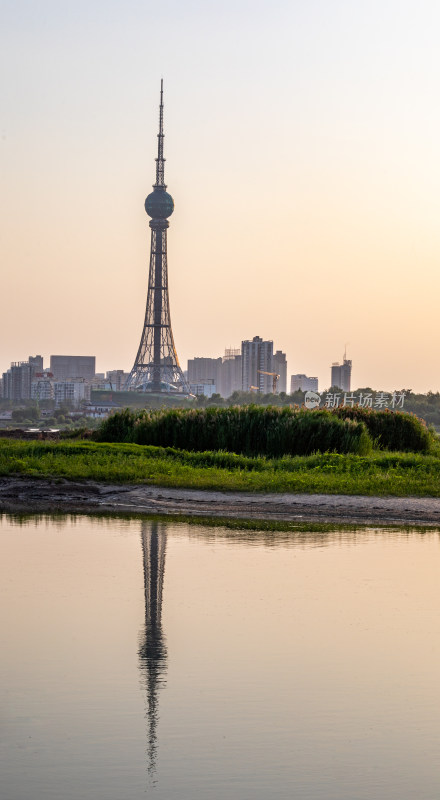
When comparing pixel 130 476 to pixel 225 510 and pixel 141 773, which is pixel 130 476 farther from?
pixel 141 773

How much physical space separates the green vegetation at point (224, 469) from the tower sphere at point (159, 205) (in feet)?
503

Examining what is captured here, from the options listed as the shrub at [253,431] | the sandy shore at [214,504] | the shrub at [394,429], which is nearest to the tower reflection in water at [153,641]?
the sandy shore at [214,504]

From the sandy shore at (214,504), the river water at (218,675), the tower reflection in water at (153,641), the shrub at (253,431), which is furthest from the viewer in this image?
the shrub at (253,431)

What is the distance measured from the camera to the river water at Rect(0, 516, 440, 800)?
18.7 ft

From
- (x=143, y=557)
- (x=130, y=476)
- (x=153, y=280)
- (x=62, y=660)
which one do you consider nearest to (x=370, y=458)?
(x=130, y=476)

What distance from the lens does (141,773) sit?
568 cm

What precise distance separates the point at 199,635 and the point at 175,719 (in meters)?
2.14

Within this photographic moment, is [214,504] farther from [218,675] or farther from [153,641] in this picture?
[218,675]

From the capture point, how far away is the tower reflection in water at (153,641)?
21.4 ft

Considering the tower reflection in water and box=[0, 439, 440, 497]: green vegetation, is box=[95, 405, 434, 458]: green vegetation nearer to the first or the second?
box=[0, 439, 440, 497]: green vegetation

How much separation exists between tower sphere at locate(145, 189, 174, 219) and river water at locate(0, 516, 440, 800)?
548ft

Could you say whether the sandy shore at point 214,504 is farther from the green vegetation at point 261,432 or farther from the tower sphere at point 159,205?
the tower sphere at point 159,205

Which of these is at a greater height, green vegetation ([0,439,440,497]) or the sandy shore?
green vegetation ([0,439,440,497])

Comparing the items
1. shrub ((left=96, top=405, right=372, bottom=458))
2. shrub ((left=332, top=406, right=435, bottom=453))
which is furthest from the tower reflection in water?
shrub ((left=332, top=406, right=435, bottom=453))
